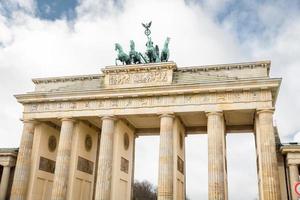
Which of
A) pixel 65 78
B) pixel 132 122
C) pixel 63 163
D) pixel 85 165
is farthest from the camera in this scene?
pixel 132 122

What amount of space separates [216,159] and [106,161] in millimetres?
8368

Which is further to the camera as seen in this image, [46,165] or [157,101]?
[46,165]

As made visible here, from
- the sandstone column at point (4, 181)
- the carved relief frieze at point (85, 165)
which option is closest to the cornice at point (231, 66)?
the carved relief frieze at point (85, 165)

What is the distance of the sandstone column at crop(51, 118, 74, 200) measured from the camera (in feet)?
88.5

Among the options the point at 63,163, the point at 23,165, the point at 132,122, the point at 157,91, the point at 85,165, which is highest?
the point at 157,91

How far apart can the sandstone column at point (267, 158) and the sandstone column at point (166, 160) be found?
20.8 ft

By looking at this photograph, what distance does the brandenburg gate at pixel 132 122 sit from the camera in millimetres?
25078

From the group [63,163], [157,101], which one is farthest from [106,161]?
[157,101]

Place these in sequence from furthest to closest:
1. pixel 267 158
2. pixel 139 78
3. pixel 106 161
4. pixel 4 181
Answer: pixel 4 181 → pixel 139 78 → pixel 106 161 → pixel 267 158

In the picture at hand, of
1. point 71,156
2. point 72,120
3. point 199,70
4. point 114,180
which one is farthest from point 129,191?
point 199,70

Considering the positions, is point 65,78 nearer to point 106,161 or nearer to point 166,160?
point 106,161

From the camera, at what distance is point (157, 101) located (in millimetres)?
27406

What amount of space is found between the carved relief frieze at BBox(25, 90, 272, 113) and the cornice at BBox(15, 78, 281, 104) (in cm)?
40

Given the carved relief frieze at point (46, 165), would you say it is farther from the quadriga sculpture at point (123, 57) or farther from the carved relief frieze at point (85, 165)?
the quadriga sculpture at point (123, 57)
